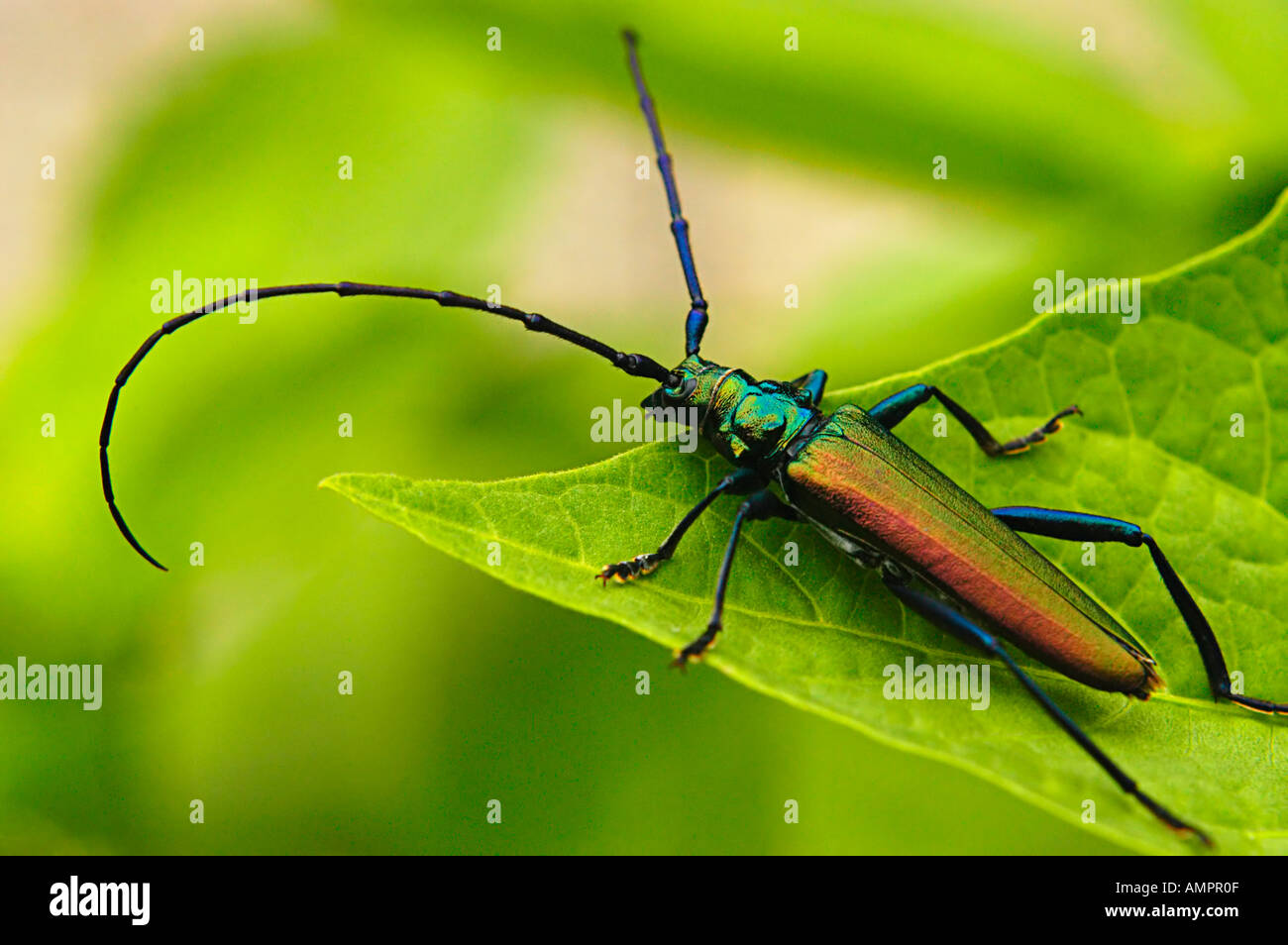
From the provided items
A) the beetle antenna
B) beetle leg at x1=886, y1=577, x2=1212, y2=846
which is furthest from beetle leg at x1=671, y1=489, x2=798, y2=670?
the beetle antenna

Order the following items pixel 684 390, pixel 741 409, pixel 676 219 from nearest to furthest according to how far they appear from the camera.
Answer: pixel 741 409 < pixel 684 390 < pixel 676 219

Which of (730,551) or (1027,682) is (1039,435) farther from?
(730,551)

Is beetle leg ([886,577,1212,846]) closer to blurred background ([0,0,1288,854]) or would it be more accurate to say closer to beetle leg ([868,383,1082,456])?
beetle leg ([868,383,1082,456])

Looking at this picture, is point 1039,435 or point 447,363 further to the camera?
point 447,363

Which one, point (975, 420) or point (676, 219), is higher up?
point (676, 219)

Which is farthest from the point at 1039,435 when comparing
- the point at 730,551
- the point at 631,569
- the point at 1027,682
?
the point at 631,569

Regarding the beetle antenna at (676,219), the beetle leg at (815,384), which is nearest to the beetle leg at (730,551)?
the beetle leg at (815,384)
